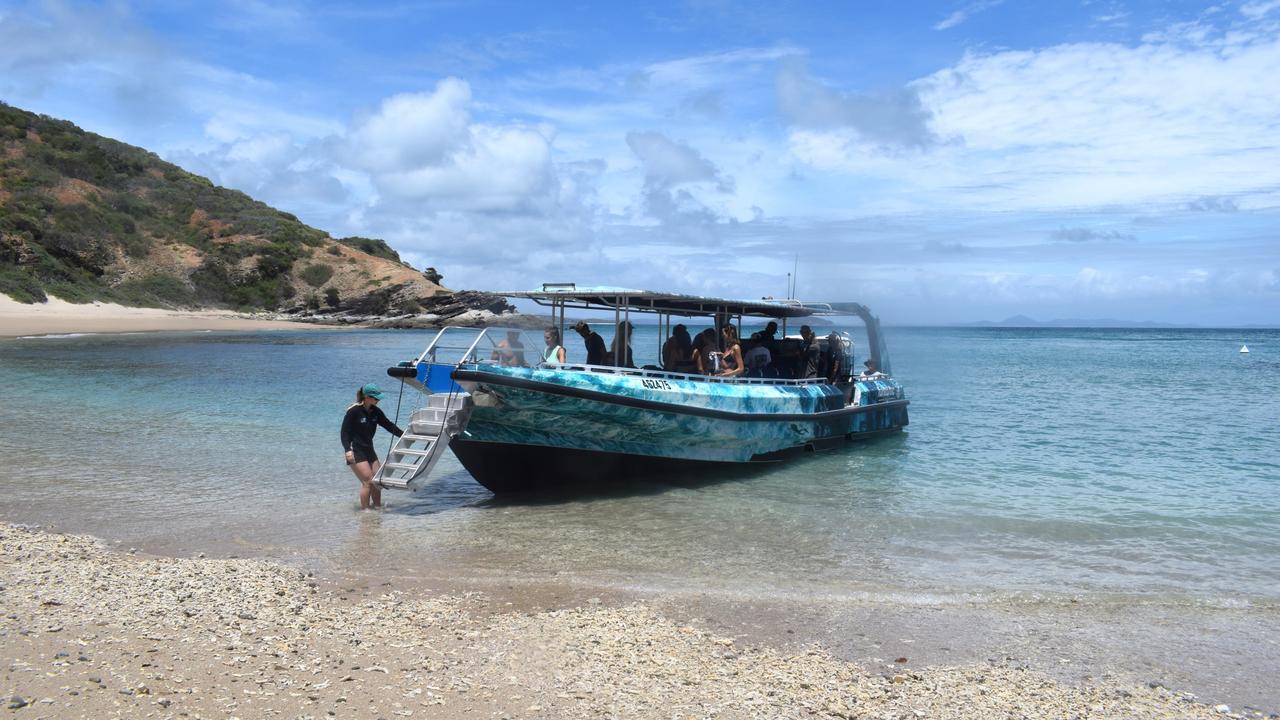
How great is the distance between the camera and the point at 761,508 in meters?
11.6

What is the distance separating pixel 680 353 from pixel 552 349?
2.76 m

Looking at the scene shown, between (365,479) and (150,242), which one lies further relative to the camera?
(150,242)

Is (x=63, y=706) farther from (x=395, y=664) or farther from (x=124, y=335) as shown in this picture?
(x=124, y=335)

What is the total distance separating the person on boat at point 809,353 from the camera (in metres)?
15.9

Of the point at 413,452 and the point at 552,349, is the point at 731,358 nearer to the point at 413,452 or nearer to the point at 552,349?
the point at 552,349

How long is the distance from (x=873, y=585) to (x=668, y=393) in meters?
4.63

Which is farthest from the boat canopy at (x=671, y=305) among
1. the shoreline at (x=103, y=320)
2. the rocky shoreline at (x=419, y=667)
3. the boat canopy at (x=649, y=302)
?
the shoreline at (x=103, y=320)

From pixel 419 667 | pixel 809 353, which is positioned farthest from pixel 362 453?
pixel 809 353

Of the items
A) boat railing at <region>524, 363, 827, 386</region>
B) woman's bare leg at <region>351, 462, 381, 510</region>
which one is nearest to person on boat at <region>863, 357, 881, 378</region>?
boat railing at <region>524, 363, 827, 386</region>

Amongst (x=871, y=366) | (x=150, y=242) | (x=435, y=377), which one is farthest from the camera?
(x=150, y=242)

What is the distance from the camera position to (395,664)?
5707 millimetres

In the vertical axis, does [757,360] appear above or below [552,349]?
below

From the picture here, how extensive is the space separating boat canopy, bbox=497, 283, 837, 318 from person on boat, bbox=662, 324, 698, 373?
0.40m

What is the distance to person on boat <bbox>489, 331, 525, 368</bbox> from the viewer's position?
11.2m
